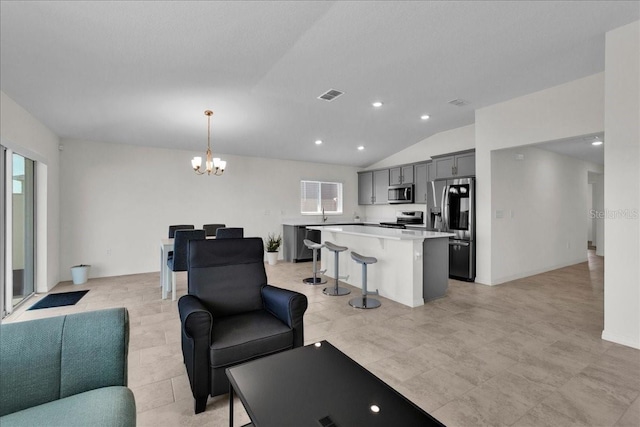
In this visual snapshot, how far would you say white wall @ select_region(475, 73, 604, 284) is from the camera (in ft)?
11.7

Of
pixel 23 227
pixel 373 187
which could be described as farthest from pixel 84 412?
pixel 373 187

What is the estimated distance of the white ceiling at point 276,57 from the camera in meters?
2.40

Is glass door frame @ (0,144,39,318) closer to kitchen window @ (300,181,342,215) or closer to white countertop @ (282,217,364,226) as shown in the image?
white countertop @ (282,217,364,226)

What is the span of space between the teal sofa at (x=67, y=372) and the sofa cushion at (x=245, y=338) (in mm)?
546

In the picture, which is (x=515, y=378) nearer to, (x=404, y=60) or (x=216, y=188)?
(x=404, y=60)

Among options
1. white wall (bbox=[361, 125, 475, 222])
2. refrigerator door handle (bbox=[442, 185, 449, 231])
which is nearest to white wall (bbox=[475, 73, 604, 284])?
refrigerator door handle (bbox=[442, 185, 449, 231])

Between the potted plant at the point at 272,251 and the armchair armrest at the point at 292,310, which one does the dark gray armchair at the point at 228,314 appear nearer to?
the armchair armrest at the point at 292,310

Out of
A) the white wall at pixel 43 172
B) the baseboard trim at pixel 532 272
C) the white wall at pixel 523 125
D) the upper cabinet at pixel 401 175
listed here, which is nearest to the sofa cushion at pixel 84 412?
the white wall at pixel 43 172

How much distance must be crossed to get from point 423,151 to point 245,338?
19.6 ft

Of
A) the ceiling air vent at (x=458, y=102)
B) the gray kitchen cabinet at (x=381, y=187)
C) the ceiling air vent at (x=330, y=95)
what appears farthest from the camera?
the gray kitchen cabinet at (x=381, y=187)

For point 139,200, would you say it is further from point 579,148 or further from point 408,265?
point 579,148

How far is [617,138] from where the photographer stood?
2771 millimetres

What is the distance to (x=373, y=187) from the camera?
7.95 m

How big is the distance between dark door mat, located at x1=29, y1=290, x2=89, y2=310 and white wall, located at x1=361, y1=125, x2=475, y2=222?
6.35 metres
